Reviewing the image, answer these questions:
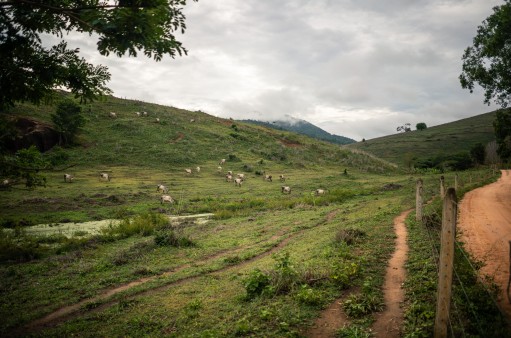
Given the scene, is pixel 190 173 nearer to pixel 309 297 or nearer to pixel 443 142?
pixel 309 297

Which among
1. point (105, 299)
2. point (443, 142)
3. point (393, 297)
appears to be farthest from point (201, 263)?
point (443, 142)

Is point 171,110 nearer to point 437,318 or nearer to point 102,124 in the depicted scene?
point 102,124

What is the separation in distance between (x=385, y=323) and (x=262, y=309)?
108 inches

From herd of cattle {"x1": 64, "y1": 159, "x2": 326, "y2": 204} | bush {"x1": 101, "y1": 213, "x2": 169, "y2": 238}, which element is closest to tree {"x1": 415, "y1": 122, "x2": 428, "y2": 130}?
herd of cattle {"x1": 64, "y1": 159, "x2": 326, "y2": 204}

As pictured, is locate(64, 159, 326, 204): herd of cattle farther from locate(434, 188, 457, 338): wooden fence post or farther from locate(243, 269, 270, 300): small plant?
locate(434, 188, 457, 338): wooden fence post

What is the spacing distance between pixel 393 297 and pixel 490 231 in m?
7.21

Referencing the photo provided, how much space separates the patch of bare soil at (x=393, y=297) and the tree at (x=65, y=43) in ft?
23.3

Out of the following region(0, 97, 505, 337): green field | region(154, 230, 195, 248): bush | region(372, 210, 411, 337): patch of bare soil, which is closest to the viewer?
region(372, 210, 411, 337): patch of bare soil

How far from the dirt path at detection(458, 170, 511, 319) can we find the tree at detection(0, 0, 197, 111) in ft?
A: 28.7

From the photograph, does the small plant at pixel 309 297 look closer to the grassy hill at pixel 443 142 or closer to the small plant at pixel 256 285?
the small plant at pixel 256 285

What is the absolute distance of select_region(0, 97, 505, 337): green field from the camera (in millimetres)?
7152

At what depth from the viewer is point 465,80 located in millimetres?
24297

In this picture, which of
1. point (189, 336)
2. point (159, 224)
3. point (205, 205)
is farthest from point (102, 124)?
point (189, 336)

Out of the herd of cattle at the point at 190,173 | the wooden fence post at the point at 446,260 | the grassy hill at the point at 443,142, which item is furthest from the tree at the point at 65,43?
the grassy hill at the point at 443,142
